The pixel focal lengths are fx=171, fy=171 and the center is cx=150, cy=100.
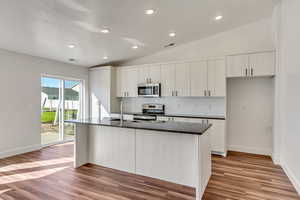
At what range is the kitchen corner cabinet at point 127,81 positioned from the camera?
5.47 m

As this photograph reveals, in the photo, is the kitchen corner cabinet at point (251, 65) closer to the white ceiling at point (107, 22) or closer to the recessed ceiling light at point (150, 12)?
the white ceiling at point (107, 22)

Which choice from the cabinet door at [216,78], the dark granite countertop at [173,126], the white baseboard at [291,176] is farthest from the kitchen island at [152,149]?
the cabinet door at [216,78]

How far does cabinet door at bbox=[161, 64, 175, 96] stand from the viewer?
16.0ft

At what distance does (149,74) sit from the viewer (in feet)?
17.1

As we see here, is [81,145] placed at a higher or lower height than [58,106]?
lower

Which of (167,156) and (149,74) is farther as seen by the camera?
(149,74)

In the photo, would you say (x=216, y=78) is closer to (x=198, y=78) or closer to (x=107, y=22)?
(x=198, y=78)

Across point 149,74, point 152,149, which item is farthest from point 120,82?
point 152,149

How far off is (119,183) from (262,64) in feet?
12.7

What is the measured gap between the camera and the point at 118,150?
10.5ft

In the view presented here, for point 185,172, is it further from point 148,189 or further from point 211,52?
point 211,52

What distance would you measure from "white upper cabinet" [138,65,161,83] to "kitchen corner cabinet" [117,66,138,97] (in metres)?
0.18

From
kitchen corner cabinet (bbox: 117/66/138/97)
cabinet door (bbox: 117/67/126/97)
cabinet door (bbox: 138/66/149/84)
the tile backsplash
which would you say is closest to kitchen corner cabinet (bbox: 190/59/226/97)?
the tile backsplash

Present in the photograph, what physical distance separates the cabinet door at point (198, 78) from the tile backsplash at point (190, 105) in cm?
40
